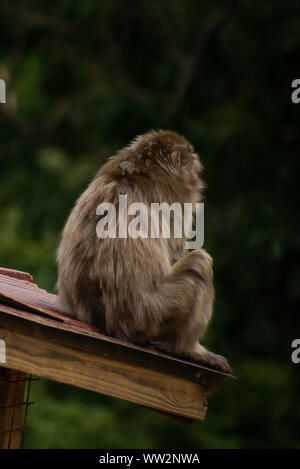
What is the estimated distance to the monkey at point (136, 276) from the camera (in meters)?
3.87

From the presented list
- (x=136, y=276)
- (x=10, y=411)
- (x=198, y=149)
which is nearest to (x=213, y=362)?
(x=136, y=276)

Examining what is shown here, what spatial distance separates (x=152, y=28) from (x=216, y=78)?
1378 millimetres

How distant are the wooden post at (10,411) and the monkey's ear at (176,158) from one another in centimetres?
128

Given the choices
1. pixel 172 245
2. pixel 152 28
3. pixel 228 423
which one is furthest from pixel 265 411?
pixel 172 245

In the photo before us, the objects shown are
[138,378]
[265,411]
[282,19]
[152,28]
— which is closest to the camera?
[138,378]

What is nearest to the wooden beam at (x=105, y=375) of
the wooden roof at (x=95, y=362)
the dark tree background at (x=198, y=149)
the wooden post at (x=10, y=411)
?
the wooden roof at (x=95, y=362)

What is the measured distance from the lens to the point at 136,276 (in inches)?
152

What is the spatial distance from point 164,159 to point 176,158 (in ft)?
0.26

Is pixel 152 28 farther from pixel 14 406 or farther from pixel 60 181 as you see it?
pixel 14 406

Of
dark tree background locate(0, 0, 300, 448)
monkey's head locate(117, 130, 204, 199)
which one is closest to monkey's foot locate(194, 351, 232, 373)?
monkey's head locate(117, 130, 204, 199)

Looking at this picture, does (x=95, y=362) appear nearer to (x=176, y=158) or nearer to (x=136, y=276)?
(x=136, y=276)

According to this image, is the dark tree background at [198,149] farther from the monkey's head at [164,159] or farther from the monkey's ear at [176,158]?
the monkey's ear at [176,158]

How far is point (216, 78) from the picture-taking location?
36.8ft

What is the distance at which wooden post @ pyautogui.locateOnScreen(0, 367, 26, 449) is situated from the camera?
13.3 feet
